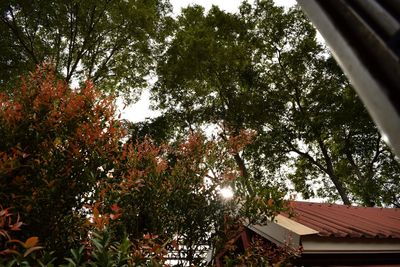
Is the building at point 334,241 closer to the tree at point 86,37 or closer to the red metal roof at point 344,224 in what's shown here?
the red metal roof at point 344,224

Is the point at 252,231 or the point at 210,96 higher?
the point at 210,96

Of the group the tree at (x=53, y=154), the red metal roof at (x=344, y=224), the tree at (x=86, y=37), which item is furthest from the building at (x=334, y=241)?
the tree at (x=86, y=37)

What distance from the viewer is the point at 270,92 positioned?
770 inches

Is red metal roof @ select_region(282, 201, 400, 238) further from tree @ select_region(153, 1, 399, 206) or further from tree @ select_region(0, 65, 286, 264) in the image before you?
tree @ select_region(153, 1, 399, 206)

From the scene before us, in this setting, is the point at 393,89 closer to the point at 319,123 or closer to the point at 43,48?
the point at 43,48

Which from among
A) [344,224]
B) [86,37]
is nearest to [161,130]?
[86,37]

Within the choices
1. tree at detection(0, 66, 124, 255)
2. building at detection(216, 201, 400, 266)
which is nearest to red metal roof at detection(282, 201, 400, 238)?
building at detection(216, 201, 400, 266)

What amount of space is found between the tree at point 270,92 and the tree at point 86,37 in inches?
66.4

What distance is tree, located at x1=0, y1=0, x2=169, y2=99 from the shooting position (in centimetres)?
1263

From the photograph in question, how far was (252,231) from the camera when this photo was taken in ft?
28.1

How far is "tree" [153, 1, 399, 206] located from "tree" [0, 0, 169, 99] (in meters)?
1.69

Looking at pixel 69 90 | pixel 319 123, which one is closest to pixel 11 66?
pixel 69 90

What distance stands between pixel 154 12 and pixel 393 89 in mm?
15394

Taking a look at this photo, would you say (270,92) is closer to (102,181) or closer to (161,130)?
(161,130)
